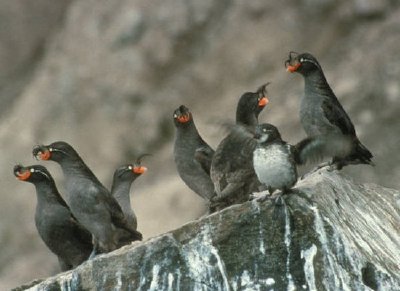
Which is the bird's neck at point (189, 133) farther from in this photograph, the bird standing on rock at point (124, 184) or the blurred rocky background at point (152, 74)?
the blurred rocky background at point (152, 74)

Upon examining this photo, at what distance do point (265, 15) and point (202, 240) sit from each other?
2224 centimetres

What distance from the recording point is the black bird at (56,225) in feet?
54.5

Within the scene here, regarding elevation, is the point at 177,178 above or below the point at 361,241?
above

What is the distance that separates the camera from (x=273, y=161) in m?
14.1

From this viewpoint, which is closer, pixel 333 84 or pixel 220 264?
pixel 220 264

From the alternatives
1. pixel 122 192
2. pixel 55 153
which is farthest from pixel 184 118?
pixel 55 153

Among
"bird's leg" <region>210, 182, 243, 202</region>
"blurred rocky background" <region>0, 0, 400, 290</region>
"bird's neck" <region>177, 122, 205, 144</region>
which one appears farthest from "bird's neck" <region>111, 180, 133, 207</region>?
"blurred rocky background" <region>0, 0, 400, 290</region>

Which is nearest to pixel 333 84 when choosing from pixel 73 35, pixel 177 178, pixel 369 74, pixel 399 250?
pixel 369 74

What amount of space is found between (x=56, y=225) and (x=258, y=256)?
11.0 ft

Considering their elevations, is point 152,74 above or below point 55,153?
above

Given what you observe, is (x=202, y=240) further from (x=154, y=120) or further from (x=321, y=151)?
(x=154, y=120)

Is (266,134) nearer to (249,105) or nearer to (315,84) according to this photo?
(315,84)

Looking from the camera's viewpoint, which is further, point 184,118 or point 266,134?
point 184,118

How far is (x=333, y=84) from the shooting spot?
32344 millimetres
